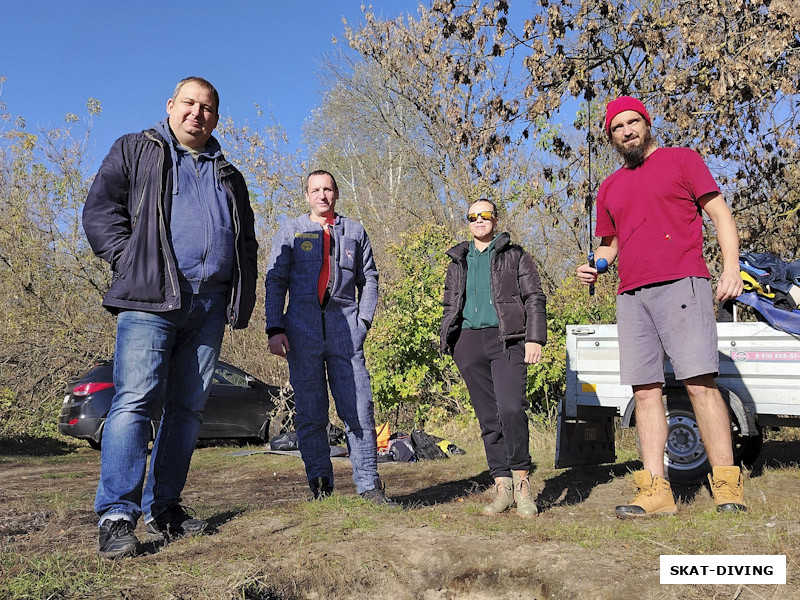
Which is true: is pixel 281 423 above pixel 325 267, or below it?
below

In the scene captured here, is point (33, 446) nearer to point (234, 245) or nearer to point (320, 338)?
point (320, 338)

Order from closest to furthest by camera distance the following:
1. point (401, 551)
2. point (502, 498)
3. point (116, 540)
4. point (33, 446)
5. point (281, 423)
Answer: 1. point (116, 540)
2. point (401, 551)
3. point (502, 498)
4. point (281, 423)
5. point (33, 446)

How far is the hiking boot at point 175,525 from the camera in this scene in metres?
3.61

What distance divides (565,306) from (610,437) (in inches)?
140

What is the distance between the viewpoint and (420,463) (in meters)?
8.20

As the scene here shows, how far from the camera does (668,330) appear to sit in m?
4.15

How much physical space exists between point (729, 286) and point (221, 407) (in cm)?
990

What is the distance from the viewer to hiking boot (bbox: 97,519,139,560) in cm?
317

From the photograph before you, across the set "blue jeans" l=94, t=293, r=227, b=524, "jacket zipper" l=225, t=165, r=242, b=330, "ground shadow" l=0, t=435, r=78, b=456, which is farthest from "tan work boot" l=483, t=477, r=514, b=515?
"ground shadow" l=0, t=435, r=78, b=456

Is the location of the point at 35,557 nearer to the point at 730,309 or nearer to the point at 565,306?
the point at 730,309

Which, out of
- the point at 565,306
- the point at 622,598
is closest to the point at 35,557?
the point at 622,598

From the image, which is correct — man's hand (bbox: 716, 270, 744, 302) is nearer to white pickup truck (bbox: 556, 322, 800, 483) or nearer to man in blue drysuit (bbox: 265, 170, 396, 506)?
white pickup truck (bbox: 556, 322, 800, 483)

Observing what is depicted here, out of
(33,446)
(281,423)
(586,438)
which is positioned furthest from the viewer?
(33,446)

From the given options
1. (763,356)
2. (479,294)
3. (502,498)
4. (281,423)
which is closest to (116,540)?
(502,498)
